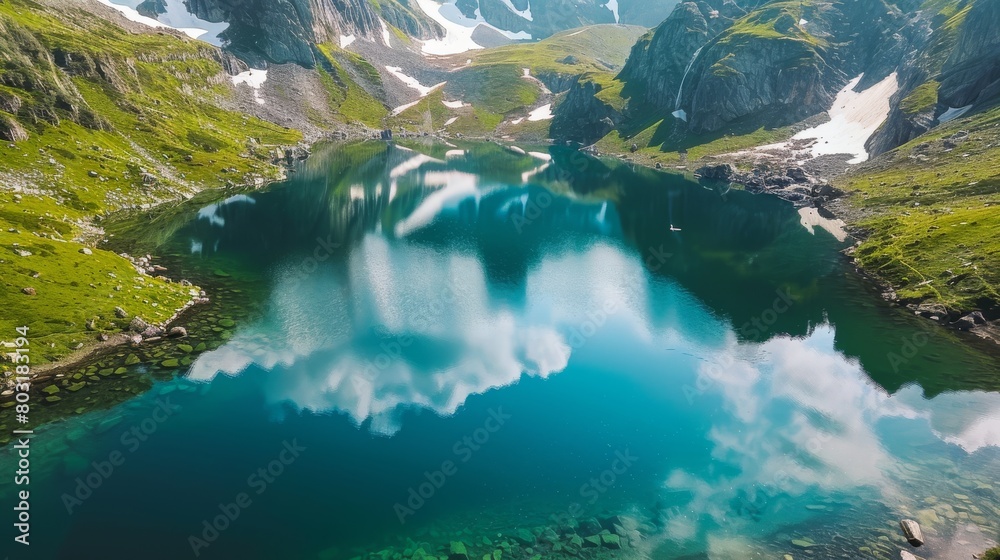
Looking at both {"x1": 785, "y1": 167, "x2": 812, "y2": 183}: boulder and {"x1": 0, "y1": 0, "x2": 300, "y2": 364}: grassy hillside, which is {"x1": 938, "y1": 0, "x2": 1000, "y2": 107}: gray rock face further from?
{"x1": 0, "y1": 0, "x2": 300, "y2": 364}: grassy hillside

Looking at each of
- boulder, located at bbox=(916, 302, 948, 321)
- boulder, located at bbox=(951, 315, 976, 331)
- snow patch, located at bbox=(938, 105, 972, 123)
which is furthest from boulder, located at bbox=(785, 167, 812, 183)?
boulder, located at bbox=(951, 315, 976, 331)

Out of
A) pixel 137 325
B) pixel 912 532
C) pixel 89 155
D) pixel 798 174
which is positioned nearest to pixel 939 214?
pixel 798 174

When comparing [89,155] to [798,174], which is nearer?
[89,155]

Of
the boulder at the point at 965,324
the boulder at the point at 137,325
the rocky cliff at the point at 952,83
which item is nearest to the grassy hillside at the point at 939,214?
the boulder at the point at 965,324

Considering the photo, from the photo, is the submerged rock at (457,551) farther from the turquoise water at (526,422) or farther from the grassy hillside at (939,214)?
→ the grassy hillside at (939,214)

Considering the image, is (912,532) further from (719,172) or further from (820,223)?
(719,172)

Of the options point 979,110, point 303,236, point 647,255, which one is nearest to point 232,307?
point 303,236
